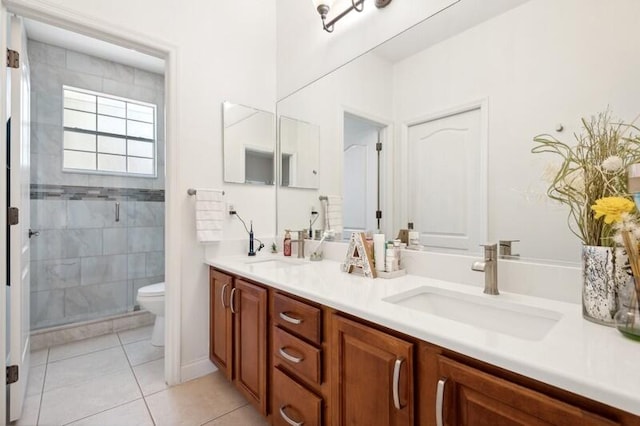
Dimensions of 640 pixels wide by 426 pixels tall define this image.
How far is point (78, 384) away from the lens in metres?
1.92

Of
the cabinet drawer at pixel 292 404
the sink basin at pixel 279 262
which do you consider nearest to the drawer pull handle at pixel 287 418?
the cabinet drawer at pixel 292 404

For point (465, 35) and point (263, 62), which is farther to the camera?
point (263, 62)

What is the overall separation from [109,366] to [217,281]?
1.13 metres

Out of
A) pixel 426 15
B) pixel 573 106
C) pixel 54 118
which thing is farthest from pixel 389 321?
pixel 54 118

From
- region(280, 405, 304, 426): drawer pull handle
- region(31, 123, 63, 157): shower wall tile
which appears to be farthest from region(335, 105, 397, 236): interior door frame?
region(31, 123, 63, 157): shower wall tile

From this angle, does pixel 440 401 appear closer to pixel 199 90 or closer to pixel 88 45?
pixel 199 90

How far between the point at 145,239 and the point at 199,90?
1939 mm

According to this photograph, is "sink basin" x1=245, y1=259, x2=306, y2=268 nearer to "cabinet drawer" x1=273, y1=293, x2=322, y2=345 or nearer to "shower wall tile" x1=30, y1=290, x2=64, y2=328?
"cabinet drawer" x1=273, y1=293, x2=322, y2=345

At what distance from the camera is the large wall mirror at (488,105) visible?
1.01 m

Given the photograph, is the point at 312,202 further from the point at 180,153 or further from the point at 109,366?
the point at 109,366

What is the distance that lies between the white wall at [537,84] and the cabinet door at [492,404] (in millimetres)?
667

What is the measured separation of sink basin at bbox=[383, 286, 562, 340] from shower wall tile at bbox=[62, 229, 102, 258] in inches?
120

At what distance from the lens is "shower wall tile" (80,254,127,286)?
9.32 ft

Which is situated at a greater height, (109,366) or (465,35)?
(465,35)
